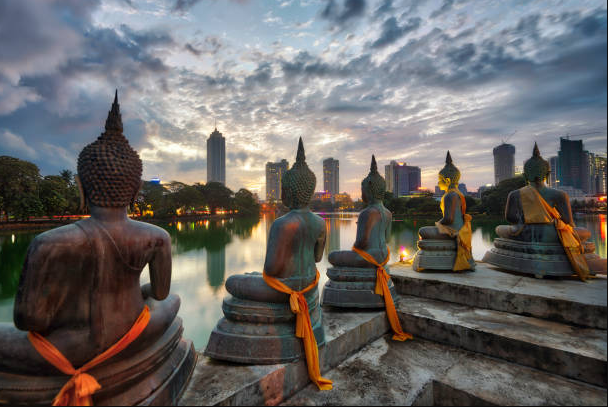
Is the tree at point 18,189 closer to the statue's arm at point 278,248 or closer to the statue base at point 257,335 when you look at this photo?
the statue base at point 257,335

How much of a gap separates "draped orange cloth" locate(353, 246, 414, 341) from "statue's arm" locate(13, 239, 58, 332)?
334cm

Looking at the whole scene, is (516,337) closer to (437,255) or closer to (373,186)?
(437,255)

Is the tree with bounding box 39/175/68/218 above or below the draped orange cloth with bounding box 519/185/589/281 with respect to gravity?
above

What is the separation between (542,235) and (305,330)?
497cm

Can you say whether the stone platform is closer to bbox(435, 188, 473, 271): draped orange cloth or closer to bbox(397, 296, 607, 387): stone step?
bbox(397, 296, 607, 387): stone step

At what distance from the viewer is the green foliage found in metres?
22.0

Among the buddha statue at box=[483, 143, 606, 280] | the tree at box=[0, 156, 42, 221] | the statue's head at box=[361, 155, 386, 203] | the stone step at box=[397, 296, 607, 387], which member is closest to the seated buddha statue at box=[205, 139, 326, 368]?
the statue's head at box=[361, 155, 386, 203]

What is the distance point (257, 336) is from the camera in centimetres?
263

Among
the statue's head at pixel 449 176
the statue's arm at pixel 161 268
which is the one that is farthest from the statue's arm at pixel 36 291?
the statue's head at pixel 449 176

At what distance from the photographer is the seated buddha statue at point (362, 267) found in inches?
156

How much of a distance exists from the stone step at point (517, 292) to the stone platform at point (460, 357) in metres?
0.01

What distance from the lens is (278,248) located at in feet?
8.77

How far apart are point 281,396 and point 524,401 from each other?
222 cm

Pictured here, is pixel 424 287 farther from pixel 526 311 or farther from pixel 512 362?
pixel 512 362
